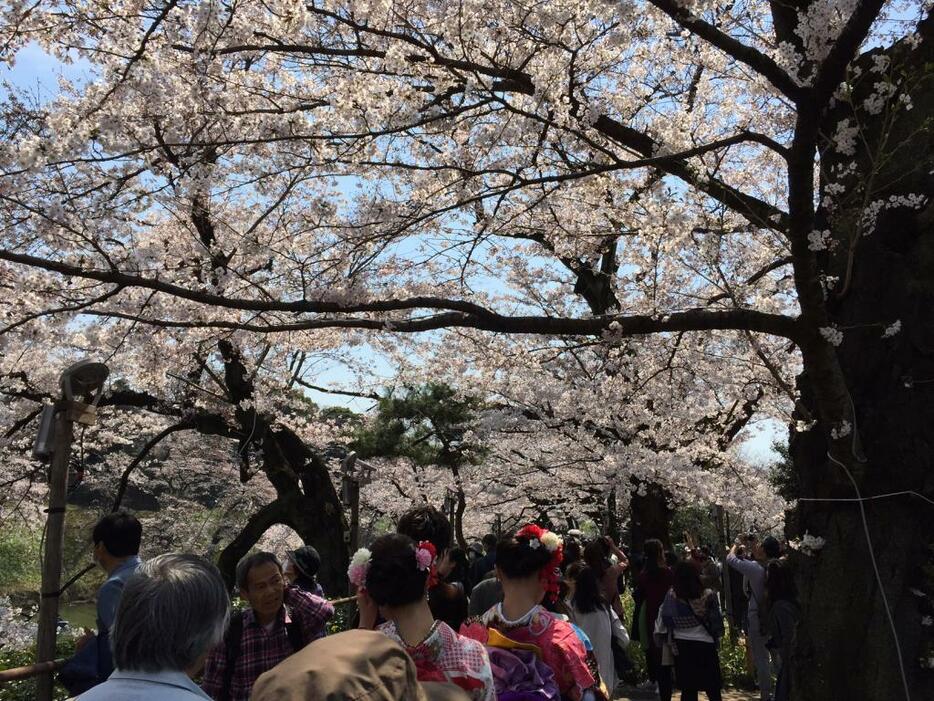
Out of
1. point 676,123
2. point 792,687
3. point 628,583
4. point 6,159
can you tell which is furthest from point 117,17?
point 628,583

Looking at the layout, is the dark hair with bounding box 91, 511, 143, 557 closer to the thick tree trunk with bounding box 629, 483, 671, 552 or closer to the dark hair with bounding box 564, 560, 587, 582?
the dark hair with bounding box 564, 560, 587, 582

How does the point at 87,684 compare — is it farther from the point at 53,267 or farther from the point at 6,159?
the point at 6,159

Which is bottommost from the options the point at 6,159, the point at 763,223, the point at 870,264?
the point at 870,264

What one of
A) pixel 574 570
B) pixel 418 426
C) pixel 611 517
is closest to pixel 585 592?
pixel 574 570

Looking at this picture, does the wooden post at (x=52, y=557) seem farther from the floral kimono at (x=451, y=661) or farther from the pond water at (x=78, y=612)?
the pond water at (x=78, y=612)

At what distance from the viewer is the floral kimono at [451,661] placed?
243cm

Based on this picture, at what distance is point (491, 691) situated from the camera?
2504mm

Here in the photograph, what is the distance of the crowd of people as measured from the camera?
145 centimetres

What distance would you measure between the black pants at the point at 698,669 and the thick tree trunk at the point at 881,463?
2.24 m

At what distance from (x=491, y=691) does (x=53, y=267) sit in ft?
10.1

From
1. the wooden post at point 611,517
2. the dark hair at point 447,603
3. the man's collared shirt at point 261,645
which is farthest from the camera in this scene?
the wooden post at point 611,517

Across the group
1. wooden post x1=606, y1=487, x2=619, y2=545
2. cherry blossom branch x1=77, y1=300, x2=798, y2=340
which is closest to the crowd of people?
cherry blossom branch x1=77, y1=300, x2=798, y2=340

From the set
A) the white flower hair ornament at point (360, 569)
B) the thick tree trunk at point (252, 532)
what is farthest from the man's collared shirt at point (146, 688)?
the thick tree trunk at point (252, 532)

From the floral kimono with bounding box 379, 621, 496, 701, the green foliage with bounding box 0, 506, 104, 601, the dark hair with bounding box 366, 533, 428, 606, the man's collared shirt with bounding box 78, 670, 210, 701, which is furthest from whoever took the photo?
the green foliage with bounding box 0, 506, 104, 601
